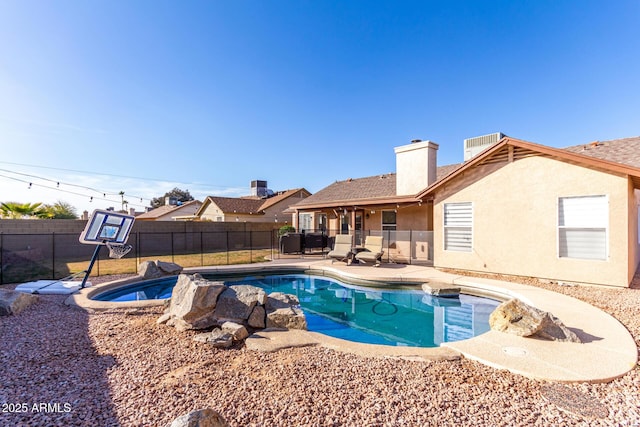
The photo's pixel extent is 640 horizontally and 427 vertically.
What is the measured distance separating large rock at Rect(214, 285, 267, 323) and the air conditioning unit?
37.6ft

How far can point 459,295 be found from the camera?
26.8 feet

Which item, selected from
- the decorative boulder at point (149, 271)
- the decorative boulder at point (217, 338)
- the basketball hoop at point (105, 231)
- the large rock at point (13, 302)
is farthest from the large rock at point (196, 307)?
the decorative boulder at point (149, 271)

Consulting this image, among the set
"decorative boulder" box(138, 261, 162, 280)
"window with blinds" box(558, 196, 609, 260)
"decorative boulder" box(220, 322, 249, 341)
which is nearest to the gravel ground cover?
"decorative boulder" box(220, 322, 249, 341)

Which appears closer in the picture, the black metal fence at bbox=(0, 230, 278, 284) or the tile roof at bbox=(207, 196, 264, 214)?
the black metal fence at bbox=(0, 230, 278, 284)

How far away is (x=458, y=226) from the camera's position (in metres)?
10.2

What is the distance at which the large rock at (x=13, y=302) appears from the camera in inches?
217

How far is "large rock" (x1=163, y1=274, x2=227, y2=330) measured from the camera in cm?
495

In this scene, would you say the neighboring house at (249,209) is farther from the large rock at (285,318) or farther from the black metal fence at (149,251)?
the large rock at (285,318)

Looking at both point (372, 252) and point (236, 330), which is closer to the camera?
point (236, 330)

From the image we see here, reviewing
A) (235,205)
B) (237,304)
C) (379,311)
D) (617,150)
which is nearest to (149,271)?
(237,304)

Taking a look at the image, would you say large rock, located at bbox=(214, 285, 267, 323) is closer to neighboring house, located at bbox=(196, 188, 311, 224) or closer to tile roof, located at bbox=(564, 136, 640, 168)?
tile roof, located at bbox=(564, 136, 640, 168)

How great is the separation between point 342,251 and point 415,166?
5400 mm

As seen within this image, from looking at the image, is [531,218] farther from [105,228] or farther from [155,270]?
[105,228]

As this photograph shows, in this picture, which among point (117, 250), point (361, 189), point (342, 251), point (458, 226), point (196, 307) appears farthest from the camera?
point (361, 189)
